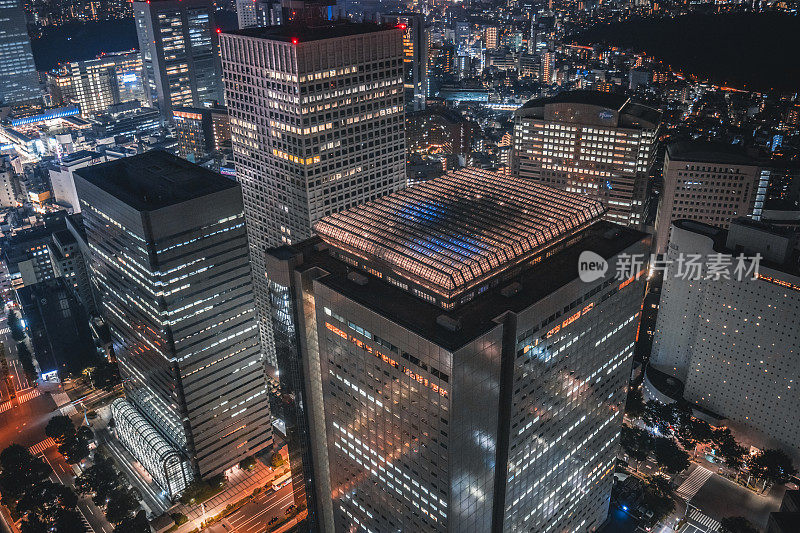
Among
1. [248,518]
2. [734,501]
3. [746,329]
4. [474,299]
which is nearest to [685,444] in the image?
[734,501]

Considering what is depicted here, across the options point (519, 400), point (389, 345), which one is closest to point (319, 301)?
point (389, 345)

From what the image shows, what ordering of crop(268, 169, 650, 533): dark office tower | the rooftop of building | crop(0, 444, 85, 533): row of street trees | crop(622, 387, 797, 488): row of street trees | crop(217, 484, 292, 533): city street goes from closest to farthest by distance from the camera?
crop(268, 169, 650, 533): dark office tower → the rooftop of building → crop(0, 444, 85, 533): row of street trees → crop(622, 387, 797, 488): row of street trees → crop(217, 484, 292, 533): city street

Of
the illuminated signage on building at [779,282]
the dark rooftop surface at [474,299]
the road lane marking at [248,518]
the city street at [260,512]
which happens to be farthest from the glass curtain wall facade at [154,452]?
the illuminated signage on building at [779,282]

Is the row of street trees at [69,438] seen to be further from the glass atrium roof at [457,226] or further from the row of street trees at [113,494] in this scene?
the glass atrium roof at [457,226]

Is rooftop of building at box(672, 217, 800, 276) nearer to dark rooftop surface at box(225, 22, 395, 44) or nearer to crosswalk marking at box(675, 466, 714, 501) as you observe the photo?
crosswalk marking at box(675, 466, 714, 501)

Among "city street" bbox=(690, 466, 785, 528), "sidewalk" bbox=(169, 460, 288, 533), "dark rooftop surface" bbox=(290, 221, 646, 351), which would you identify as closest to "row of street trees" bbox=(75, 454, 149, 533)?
"sidewalk" bbox=(169, 460, 288, 533)

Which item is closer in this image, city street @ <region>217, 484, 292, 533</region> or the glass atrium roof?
the glass atrium roof
